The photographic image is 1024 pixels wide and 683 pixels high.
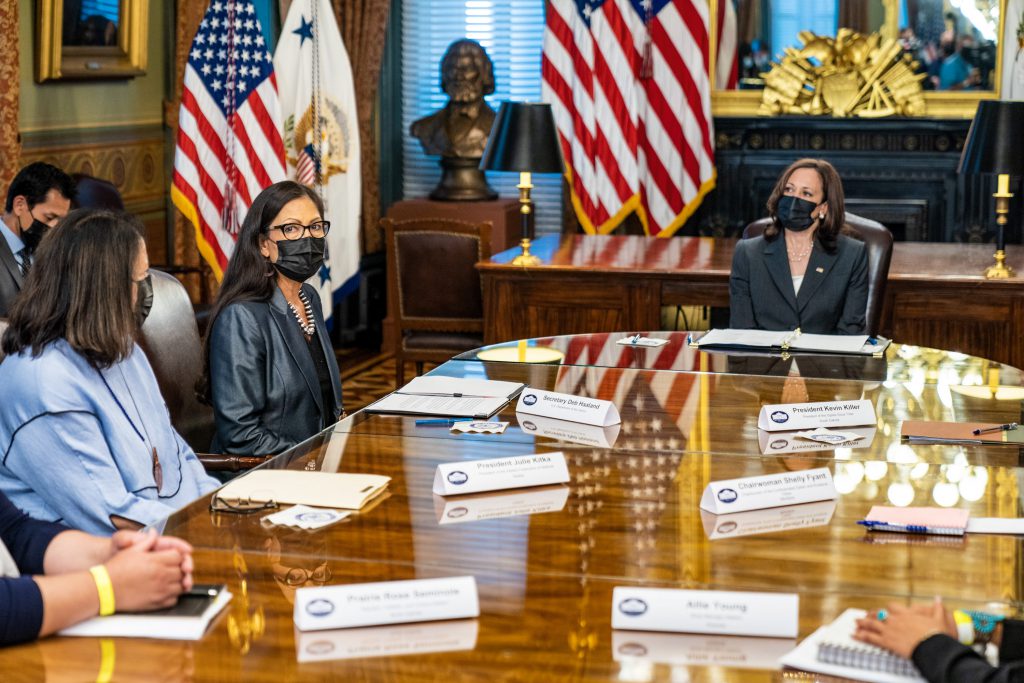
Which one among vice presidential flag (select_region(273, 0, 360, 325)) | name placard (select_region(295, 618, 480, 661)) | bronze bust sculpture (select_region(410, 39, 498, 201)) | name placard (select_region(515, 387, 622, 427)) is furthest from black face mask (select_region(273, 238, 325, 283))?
bronze bust sculpture (select_region(410, 39, 498, 201))

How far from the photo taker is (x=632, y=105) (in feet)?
25.6

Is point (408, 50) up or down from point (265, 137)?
up

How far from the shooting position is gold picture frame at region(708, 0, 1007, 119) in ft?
25.5

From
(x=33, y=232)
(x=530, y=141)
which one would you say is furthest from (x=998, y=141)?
(x=33, y=232)

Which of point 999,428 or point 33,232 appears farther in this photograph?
point 33,232

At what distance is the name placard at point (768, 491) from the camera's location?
2328mm

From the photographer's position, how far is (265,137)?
21.7 ft

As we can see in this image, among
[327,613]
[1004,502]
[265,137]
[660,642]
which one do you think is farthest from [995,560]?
[265,137]

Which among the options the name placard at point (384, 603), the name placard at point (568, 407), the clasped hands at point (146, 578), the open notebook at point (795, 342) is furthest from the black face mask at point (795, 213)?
the clasped hands at point (146, 578)

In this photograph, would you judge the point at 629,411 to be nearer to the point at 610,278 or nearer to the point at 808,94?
the point at 610,278

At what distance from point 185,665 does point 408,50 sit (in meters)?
7.44

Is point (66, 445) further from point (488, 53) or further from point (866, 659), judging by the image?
point (488, 53)

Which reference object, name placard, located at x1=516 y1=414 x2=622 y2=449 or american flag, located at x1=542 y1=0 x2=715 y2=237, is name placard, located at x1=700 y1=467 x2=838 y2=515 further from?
american flag, located at x1=542 y1=0 x2=715 y2=237

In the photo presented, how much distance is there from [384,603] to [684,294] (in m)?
3.88
